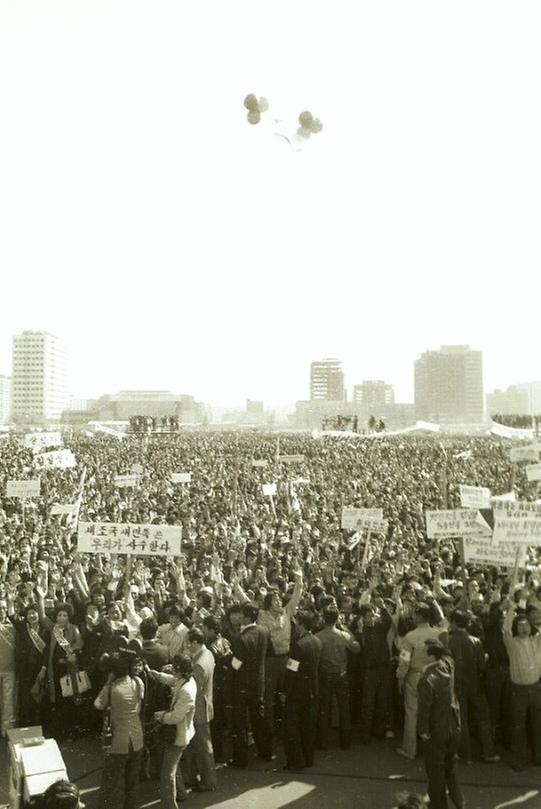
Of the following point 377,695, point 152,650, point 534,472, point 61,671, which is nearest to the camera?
point 152,650

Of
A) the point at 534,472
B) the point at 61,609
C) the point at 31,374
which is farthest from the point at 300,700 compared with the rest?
the point at 31,374

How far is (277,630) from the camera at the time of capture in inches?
294

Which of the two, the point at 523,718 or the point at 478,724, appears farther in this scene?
the point at 478,724

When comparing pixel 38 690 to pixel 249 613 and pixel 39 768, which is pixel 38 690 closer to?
pixel 249 613

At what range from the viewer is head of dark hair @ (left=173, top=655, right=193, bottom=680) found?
5.86 m

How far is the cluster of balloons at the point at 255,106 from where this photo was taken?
10.3 m

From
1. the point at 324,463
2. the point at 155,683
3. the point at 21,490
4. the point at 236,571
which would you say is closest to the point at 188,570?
the point at 236,571

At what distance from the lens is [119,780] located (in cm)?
564

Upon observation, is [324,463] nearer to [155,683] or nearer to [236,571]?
[236,571]

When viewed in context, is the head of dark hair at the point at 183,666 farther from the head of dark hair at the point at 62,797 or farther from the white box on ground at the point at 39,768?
the head of dark hair at the point at 62,797

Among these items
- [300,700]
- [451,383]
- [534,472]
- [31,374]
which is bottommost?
[300,700]

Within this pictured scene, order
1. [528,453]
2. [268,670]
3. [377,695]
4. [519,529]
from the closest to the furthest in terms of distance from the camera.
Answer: [268,670] → [377,695] → [519,529] → [528,453]

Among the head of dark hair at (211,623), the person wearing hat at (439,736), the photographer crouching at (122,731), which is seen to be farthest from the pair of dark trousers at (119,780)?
the person wearing hat at (439,736)

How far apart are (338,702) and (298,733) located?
61 cm
